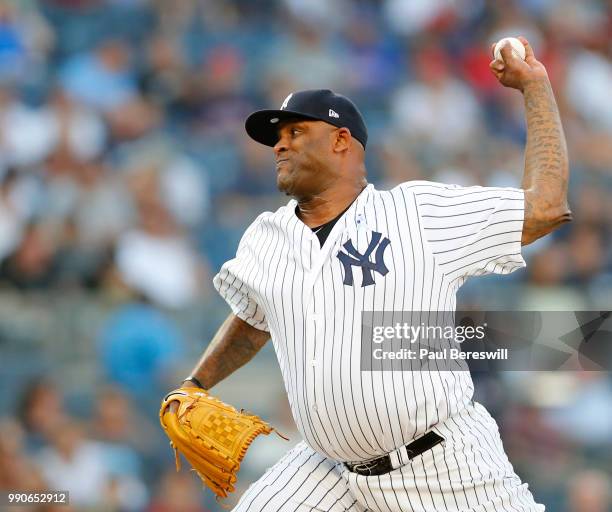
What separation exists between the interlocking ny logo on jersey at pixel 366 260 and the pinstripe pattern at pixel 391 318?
1 cm

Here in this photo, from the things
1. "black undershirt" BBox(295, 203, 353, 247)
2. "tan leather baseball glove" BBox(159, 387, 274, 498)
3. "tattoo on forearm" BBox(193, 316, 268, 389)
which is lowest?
"tan leather baseball glove" BBox(159, 387, 274, 498)

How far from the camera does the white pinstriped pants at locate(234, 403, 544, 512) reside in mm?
3057

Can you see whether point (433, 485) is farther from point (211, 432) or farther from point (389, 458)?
point (211, 432)

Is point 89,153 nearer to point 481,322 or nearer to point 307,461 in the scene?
point 481,322

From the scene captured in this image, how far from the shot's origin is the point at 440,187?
3.17 metres

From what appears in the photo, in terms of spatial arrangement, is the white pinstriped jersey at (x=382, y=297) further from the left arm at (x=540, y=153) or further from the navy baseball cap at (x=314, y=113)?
the navy baseball cap at (x=314, y=113)

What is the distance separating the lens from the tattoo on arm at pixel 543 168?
2979 mm

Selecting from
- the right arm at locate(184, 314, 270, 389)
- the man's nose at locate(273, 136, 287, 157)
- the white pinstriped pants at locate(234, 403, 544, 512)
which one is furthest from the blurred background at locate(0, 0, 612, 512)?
the man's nose at locate(273, 136, 287, 157)

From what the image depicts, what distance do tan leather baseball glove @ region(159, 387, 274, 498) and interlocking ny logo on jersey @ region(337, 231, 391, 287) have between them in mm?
612

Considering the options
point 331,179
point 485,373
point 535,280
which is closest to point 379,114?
point 535,280

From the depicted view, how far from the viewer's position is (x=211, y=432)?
329 cm

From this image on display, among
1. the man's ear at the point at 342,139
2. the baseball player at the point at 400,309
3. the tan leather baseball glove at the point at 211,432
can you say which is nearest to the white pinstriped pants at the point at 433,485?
the baseball player at the point at 400,309

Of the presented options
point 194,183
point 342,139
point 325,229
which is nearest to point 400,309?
point 325,229

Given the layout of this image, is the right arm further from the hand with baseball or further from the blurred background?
the blurred background
